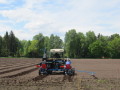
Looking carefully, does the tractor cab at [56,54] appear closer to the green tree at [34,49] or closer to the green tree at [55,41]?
the green tree at [55,41]

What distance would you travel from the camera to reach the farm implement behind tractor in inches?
748

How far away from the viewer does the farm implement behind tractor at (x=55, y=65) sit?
62.3 ft

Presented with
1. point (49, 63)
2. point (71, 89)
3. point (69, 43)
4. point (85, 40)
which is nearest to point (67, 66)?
point (49, 63)

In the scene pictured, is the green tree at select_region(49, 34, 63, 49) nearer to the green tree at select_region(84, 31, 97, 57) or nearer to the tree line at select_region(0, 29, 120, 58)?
the tree line at select_region(0, 29, 120, 58)

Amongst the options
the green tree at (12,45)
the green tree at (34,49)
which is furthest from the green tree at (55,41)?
the green tree at (12,45)

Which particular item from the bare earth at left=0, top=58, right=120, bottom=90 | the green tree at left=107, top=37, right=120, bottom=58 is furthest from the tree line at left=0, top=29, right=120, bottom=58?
the bare earth at left=0, top=58, right=120, bottom=90

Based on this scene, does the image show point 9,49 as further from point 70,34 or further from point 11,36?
point 70,34

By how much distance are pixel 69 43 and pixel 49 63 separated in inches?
3487

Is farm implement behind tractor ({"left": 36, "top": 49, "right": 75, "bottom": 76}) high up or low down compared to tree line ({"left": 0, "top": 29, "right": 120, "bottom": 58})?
down

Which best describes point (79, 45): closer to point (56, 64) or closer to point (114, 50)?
point (114, 50)

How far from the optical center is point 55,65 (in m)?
20.1

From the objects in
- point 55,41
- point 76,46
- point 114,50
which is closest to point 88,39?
point 76,46

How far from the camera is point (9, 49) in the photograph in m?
114

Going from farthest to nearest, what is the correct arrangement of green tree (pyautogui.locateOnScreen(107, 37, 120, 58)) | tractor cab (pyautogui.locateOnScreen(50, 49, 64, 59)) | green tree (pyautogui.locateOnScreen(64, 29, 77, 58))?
1. green tree (pyautogui.locateOnScreen(107, 37, 120, 58))
2. green tree (pyautogui.locateOnScreen(64, 29, 77, 58))
3. tractor cab (pyautogui.locateOnScreen(50, 49, 64, 59))
